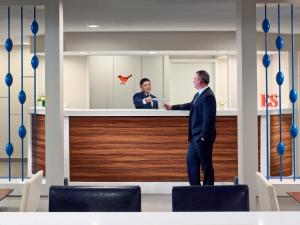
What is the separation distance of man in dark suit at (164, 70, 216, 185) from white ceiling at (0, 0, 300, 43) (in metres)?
0.95

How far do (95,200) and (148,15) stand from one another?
16.2ft

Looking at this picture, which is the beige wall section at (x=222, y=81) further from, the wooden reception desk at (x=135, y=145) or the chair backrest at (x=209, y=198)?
the chair backrest at (x=209, y=198)

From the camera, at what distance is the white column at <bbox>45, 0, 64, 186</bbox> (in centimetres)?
454

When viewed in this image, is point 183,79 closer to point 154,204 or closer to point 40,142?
point 40,142

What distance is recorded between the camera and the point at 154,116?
20.9 feet

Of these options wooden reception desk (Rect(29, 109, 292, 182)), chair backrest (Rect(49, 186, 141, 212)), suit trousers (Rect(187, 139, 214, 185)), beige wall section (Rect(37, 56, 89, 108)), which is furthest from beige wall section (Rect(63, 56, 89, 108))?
chair backrest (Rect(49, 186, 141, 212))

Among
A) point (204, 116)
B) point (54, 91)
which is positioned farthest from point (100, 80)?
point (54, 91)

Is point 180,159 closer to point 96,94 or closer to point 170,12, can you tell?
Result: point 170,12

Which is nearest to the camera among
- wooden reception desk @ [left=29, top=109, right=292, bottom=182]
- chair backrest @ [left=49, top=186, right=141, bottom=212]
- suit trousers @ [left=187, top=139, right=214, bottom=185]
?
chair backrest @ [left=49, top=186, right=141, bottom=212]

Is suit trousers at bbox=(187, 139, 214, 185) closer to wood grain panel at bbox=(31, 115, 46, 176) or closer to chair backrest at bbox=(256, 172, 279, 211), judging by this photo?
wood grain panel at bbox=(31, 115, 46, 176)

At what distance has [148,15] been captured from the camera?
271 inches

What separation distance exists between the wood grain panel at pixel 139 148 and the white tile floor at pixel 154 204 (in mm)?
407

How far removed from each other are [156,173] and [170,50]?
3044mm

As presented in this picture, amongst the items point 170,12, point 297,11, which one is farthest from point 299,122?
point 170,12
